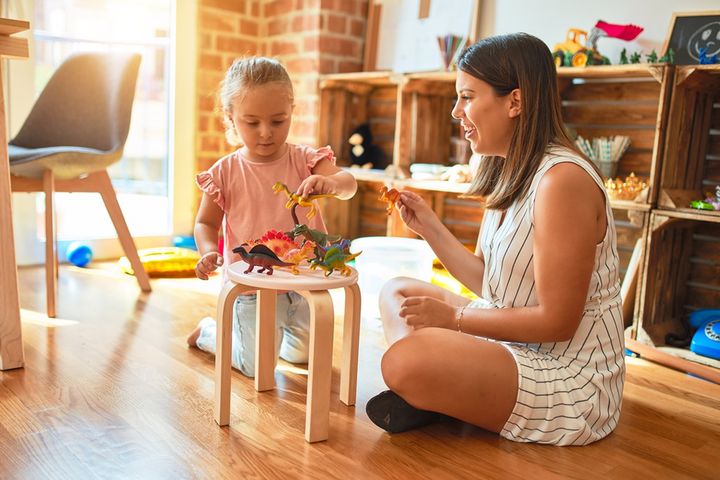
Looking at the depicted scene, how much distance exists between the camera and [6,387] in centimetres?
152

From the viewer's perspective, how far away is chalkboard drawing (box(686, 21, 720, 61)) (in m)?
2.12

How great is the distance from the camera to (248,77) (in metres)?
1.61

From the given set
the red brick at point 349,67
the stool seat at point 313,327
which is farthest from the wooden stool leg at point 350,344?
the red brick at point 349,67

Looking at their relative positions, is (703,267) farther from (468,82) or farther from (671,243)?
(468,82)

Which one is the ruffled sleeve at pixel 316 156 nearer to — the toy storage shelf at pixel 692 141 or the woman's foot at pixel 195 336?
the woman's foot at pixel 195 336

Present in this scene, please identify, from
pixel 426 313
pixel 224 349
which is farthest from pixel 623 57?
pixel 224 349

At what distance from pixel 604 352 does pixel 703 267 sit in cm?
119

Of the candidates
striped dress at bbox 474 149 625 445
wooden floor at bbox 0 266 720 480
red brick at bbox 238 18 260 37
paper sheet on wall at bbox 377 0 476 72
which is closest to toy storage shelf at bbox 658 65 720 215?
wooden floor at bbox 0 266 720 480

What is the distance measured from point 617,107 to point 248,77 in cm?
151

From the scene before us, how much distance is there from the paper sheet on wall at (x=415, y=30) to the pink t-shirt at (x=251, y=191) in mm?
1363

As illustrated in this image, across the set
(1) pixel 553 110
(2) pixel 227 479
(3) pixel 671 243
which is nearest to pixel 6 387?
(2) pixel 227 479

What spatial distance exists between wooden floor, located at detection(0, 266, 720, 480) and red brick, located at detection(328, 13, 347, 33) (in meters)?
1.86

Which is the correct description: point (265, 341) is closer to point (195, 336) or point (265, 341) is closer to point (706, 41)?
point (195, 336)

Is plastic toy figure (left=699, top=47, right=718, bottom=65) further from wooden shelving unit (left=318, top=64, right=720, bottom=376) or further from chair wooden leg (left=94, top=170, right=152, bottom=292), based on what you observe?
chair wooden leg (left=94, top=170, right=152, bottom=292)
